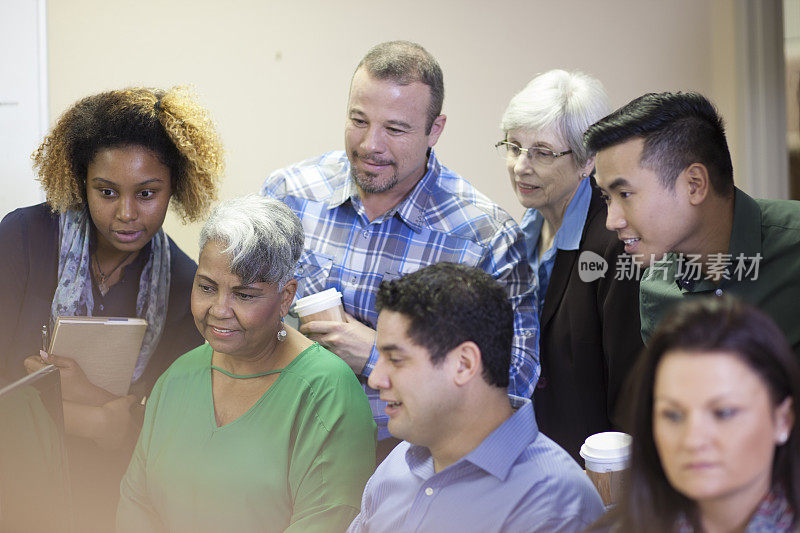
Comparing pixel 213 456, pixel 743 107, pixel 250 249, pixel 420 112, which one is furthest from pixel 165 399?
pixel 743 107

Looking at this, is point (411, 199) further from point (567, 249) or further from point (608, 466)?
point (608, 466)

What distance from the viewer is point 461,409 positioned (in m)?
1.49

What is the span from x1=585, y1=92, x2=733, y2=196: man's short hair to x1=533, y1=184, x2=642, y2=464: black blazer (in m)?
0.40

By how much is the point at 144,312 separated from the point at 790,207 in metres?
1.67

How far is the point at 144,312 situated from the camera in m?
2.34

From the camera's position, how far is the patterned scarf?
7.32 ft

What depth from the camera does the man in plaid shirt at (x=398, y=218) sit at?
218cm

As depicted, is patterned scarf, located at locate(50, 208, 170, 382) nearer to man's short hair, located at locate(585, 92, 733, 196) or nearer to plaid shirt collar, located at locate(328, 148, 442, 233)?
plaid shirt collar, located at locate(328, 148, 442, 233)

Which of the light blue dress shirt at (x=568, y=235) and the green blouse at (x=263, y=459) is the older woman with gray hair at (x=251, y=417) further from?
the light blue dress shirt at (x=568, y=235)

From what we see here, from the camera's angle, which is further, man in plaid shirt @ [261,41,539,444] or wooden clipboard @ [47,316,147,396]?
man in plaid shirt @ [261,41,539,444]

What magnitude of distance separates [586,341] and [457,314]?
29.9 inches

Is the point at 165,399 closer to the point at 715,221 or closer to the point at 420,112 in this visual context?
the point at 420,112

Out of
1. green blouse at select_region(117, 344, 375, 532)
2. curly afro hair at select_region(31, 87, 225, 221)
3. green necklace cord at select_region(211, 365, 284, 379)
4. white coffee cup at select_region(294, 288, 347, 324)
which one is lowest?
green blouse at select_region(117, 344, 375, 532)

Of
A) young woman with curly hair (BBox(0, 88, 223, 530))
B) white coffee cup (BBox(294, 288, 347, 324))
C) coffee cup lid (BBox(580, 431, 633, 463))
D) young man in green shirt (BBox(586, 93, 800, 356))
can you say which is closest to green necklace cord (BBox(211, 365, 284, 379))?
white coffee cup (BBox(294, 288, 347, 324))
